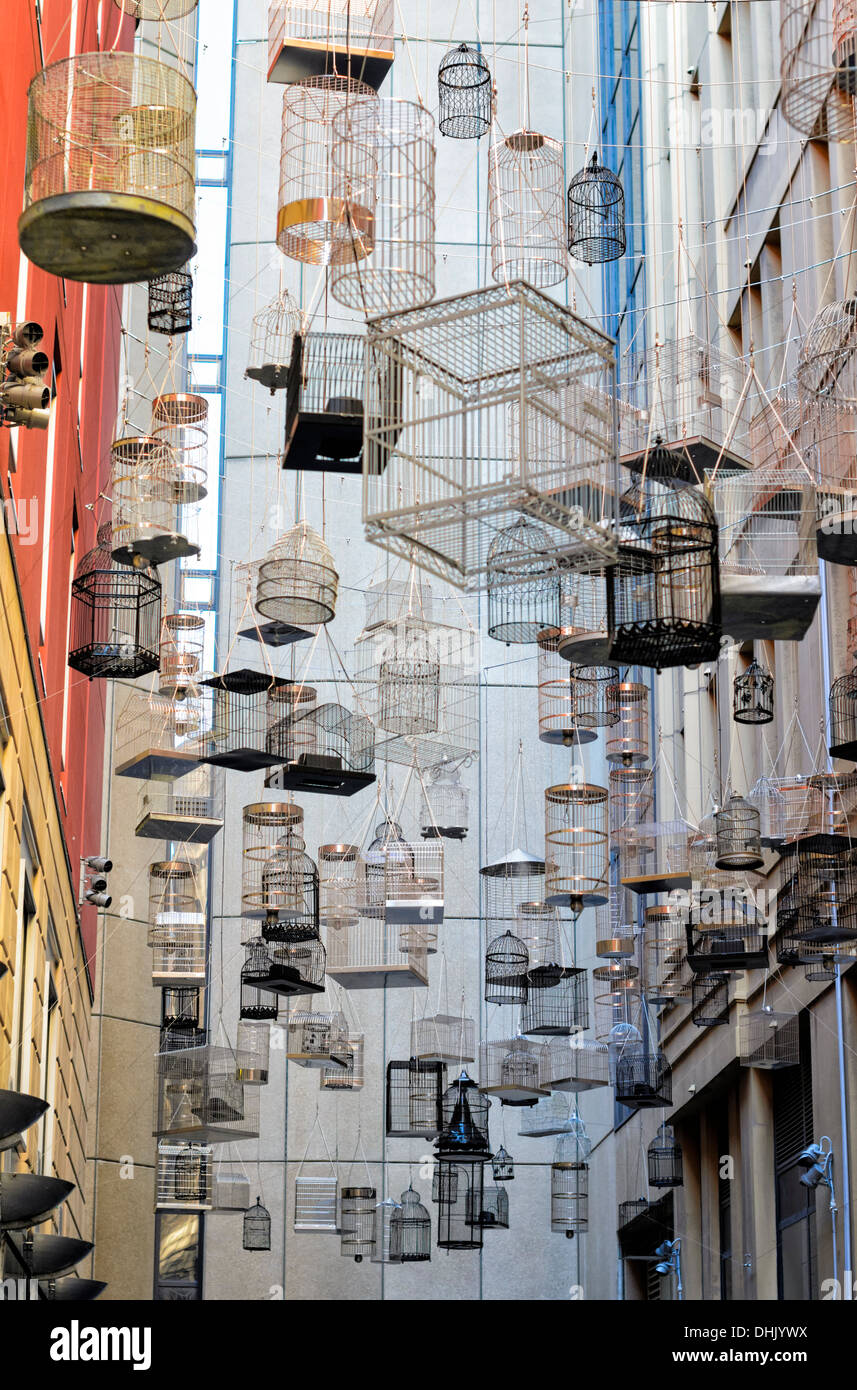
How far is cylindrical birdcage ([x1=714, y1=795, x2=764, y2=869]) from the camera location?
14344 mm

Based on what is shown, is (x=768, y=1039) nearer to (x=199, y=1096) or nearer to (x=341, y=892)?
(x=341, y=892)

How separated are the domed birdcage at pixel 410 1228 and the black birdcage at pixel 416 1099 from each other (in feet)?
3.22

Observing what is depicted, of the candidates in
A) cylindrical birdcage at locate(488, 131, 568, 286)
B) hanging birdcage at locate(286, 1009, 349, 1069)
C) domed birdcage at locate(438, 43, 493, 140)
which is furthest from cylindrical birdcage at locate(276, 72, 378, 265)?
hanging birdcage at locate(286, 1009, 349, 1069)

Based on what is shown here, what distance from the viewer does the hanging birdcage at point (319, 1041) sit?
775 inches

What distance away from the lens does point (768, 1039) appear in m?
17.7

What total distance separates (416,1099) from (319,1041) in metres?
2.11

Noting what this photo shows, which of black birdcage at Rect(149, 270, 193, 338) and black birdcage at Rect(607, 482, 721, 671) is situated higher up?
black birdcage at Rect(149, 270, 193, 338)

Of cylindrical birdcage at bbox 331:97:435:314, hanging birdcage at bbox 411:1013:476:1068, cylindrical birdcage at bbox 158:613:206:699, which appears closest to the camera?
cylindrical birdcage at bbox 331:97:435:314

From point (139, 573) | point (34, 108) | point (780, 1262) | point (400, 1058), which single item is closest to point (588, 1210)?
point (400, 1058)

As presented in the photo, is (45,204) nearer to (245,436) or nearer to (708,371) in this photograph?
(708,371)

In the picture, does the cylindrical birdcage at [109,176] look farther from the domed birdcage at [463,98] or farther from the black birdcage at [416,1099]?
the black birdcage at [416,1099]

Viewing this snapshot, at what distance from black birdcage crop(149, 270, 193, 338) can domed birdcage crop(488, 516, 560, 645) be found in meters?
4.02

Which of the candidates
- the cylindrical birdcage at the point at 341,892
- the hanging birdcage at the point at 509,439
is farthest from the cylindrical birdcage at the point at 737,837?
the hanging birdcage at the point at 509,439

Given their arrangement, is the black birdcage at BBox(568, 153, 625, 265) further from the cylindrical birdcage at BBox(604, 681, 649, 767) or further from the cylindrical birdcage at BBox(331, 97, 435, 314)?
the cylindrical birdcage at BBox(331, 97, 435, 314)
